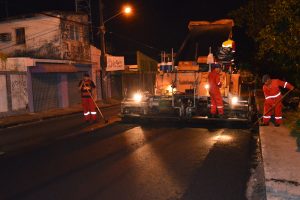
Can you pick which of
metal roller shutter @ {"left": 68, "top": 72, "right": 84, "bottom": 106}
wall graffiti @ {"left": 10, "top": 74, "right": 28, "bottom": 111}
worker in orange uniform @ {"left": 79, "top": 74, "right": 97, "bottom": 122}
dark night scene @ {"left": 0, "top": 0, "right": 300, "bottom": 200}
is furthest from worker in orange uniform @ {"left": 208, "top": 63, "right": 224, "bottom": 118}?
metal roller shutter @ {"left": 68, "top": 72, "right": 84, "bottom": 106}

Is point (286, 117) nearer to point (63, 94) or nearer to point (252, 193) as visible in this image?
point (252, 193)

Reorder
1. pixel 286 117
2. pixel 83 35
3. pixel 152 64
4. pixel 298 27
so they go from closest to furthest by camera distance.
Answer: pixel 298 27 → pixel 286 117 → pixel 83 35 → pixel 152 64

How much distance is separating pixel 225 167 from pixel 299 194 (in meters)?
1.91

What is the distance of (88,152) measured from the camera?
7977 millimetres

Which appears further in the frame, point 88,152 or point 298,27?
point 298,27

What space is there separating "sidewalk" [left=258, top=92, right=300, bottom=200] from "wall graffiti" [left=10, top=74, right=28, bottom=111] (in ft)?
41.0

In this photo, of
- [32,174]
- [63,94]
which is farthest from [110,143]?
[63,94]

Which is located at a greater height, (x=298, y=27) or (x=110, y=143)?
(x=298, y=27)

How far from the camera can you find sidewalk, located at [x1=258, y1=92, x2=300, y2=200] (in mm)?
4912

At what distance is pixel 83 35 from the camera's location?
24.1 metres

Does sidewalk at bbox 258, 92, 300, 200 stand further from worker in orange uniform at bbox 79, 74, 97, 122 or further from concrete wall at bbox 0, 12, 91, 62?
concrete wall at bbox 0, 12, 91, 62

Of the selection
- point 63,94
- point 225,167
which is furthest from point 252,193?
point 63,94

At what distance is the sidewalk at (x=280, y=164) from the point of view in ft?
16.1

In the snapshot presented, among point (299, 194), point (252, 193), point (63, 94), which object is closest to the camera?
point (299, 194)
